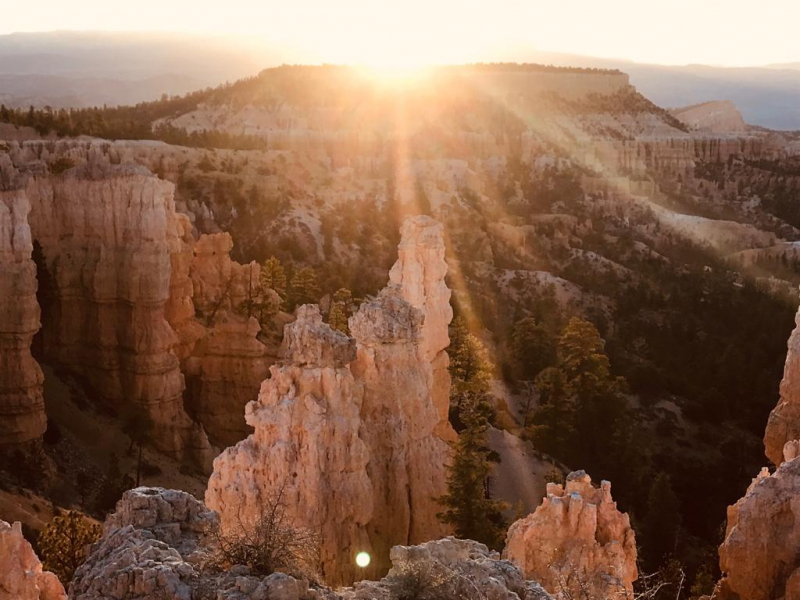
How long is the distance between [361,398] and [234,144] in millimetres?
43123

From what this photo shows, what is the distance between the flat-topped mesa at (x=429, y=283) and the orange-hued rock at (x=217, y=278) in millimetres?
7402

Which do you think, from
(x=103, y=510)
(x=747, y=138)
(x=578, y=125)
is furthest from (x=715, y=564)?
(x=747, y=138)

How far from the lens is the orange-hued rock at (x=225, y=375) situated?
81.0ft

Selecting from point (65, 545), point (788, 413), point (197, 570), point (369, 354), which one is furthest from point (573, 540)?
point (788, 413)

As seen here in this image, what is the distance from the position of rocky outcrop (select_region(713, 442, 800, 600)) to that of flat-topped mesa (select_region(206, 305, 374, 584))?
5.25 m

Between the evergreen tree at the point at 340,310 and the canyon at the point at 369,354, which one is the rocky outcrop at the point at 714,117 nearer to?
the canyon at the point at 369,354

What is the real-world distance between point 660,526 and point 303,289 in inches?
646

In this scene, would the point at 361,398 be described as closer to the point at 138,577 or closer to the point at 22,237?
the point at 138,577

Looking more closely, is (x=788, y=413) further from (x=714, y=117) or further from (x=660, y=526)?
(x=714, y=117)

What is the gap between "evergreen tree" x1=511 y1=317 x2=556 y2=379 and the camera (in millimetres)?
31250

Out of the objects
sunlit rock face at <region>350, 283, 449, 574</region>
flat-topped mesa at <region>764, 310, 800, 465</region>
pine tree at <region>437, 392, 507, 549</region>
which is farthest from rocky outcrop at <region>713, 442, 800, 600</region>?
flat-topped mesa at <region>764, 310, 800, 465</region>

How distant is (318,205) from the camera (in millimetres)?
48906

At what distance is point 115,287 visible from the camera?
920 inches

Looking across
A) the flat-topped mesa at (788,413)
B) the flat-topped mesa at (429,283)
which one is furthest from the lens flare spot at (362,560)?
the flat-topped mesa at (788,413)
